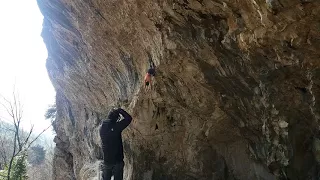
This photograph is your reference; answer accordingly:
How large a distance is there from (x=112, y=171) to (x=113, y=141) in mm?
658

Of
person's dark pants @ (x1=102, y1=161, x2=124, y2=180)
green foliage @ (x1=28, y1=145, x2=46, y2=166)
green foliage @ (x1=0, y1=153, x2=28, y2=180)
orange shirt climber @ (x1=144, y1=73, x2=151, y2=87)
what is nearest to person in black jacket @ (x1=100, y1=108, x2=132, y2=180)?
person's dark pants @ (x1=102, y1=161, x2=124, y2=180)

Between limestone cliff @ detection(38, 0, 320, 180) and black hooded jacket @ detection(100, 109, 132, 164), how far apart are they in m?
1.07

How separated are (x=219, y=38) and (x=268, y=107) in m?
1.36

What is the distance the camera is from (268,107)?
5387 mm

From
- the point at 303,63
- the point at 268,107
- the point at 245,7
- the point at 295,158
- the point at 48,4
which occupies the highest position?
the point at 48,4

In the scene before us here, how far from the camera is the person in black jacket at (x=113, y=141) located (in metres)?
6.29

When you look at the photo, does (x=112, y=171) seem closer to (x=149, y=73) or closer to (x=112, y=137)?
(x=112, y=137)

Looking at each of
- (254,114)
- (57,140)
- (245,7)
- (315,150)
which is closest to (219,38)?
(245,7)

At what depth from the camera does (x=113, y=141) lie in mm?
6359

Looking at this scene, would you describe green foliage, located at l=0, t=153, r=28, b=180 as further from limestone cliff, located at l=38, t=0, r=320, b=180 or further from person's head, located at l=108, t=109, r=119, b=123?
person's head, located at l=108, t=109, r=119, b=123

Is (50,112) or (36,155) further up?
(50,112)

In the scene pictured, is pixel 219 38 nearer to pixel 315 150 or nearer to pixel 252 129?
pixel 252 129

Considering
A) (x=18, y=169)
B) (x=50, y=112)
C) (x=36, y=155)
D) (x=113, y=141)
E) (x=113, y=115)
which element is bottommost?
(x=36, y=155)

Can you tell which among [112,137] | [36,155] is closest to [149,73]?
[112,137]
